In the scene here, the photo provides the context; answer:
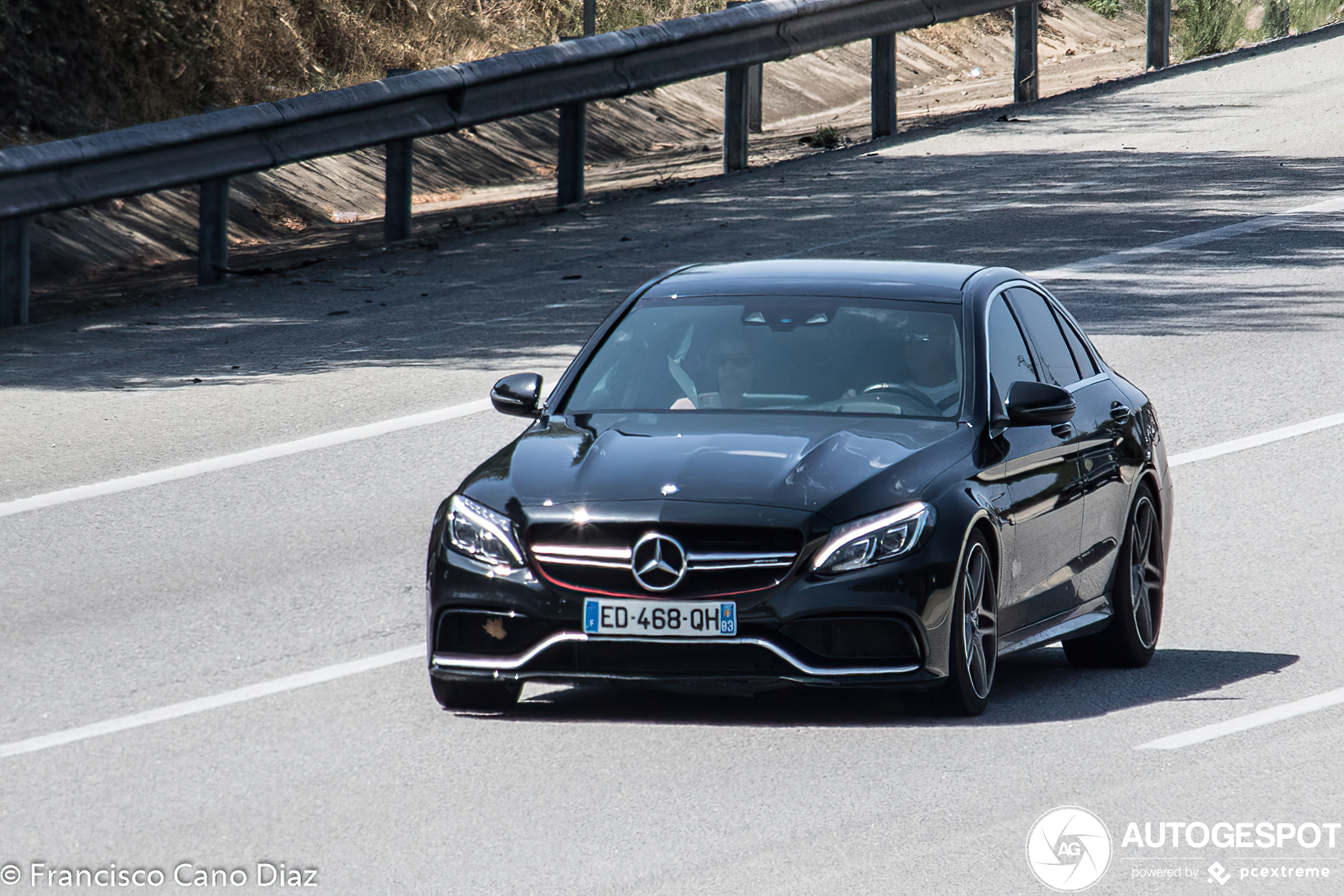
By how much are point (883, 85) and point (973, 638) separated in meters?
14.1

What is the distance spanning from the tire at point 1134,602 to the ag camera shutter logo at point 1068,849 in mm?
2167

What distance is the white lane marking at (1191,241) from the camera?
587 inches

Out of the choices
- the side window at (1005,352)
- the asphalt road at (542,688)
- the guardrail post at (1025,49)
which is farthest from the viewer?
the guardrail post at (1025,49)

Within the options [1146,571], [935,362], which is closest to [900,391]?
[935,362]

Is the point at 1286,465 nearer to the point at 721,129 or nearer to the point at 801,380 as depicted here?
the point at 801,380

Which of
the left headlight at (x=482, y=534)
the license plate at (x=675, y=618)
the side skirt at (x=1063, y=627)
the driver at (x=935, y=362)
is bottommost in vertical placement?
the side skirt at (x=1063, y=627)

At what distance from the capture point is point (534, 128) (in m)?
20.7

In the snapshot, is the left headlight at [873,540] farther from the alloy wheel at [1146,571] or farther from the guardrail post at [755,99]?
the guardrail post at [755,99]

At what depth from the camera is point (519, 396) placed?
7.80 metres

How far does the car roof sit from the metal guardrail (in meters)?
6.56

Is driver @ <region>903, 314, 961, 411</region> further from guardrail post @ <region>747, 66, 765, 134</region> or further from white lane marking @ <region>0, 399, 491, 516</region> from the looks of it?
guardrail post @ <region>747, 66, 765, 134</region>

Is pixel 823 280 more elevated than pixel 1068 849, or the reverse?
pixel 823 280

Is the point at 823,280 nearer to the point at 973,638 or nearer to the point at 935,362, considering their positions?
the point at 935,362

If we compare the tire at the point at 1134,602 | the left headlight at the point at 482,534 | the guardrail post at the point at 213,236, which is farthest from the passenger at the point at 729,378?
the guardrail post at the point at 213,236
